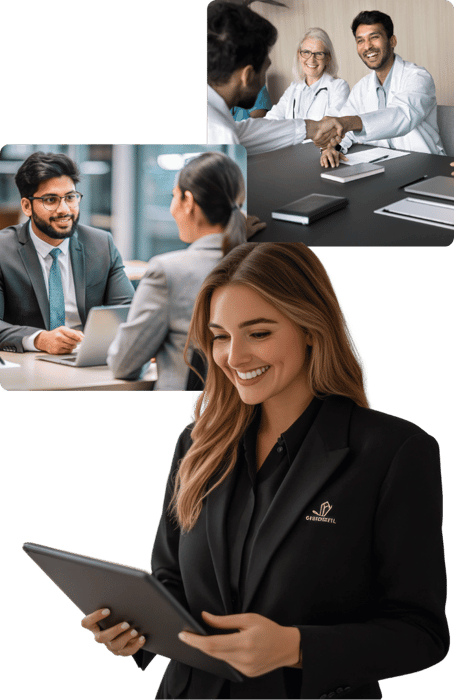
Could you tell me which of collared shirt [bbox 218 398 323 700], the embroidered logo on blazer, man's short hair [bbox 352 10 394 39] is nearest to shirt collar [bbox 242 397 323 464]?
collared shirt [bbox 218 398 323 700]

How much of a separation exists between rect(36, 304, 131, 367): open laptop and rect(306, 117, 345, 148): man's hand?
2.62ft

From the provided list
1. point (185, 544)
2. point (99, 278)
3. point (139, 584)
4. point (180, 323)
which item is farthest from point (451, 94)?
point (139, 584)

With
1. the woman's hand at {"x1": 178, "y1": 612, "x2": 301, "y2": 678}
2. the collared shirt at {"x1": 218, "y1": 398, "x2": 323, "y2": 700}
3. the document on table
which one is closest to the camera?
the woman's hand at {"x1": 178, "y1": 612, "x2": 301, "y2": 678}

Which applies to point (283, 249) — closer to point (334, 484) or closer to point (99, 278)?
point (334, 484)

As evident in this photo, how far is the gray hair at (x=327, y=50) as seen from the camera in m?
2.14

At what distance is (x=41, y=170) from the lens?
216cm

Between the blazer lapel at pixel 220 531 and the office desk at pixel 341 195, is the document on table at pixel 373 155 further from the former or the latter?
the blazer lapel at pixel 220 531

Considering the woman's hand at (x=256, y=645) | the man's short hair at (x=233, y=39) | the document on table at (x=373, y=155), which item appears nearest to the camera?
the woman's hand at (x=256, y=645)

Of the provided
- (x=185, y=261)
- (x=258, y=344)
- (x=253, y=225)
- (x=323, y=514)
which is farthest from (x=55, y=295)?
(x=323, y=514)

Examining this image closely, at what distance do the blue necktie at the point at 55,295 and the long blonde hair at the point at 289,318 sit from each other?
2.64 ft

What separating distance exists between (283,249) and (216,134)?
92cm

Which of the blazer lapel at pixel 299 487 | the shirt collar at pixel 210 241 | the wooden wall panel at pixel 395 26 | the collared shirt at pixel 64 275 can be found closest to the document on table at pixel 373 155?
the wooden wall panel at pixel 395 26

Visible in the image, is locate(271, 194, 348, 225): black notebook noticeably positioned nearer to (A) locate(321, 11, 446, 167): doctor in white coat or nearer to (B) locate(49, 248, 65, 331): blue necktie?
(A) locate(321, 11, 446, 167): doctor in white coat

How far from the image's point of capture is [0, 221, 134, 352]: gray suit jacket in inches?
86.4
